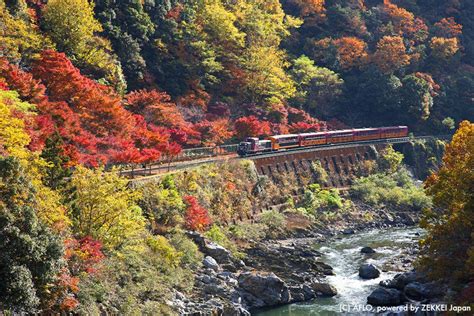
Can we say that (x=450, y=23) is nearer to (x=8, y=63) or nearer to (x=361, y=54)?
(x=361, y=54)

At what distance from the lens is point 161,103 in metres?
58.9

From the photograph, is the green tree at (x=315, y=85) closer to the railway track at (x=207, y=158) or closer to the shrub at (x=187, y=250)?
the railway track at (x=207, y=158)

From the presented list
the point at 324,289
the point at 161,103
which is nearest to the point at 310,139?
the point at 161,103

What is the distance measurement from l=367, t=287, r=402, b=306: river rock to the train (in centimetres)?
2748

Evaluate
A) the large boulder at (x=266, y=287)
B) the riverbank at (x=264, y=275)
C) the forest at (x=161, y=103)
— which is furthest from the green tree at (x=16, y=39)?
the large boulder at (x=266, y=287)

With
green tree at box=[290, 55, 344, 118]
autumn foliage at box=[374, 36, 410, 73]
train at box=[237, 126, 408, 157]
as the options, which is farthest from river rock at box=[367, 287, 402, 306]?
autumn foliage at box=[374, 36, 410, 73]

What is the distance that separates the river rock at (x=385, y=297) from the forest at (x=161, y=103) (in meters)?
4.90

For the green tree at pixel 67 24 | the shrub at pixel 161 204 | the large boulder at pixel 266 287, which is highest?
the green tree at pixel 67 24

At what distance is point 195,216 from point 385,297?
15.6m

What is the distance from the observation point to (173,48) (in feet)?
241

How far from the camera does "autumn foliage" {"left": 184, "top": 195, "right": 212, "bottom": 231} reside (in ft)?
148

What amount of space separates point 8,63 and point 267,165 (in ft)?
90.9

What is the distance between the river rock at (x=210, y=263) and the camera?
40000 mm

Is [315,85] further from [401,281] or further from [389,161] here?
[401,281]
